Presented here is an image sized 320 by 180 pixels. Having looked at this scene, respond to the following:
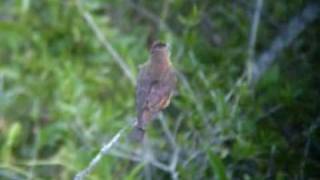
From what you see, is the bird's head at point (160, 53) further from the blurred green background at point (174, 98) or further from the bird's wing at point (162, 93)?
the blurred green background at point (174, 98)

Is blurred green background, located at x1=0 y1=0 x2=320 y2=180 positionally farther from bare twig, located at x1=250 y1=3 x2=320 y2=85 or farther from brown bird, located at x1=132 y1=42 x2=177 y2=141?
brown bird, located at x1=132 y1=42 x2=177 y2=141

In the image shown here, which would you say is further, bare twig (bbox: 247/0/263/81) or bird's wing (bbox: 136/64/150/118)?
bare twig (bbox: 247/0/263/81)

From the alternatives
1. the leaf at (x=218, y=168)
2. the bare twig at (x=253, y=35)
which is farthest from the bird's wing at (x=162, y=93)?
the bare twig at (x=253, y=35)

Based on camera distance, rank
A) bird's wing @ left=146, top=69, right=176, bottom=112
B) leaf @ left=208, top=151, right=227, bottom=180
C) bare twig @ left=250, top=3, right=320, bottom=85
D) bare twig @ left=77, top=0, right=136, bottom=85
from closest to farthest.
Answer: bird's wing @ left=146, top=69, right=176, bottom=112 < leaf @ left=208, top=151, right=227, bottom=180 < bare twig @ left=77, top=0, right=136, bottom=85 < bare twig @ left=250, top=3, right=320, bottom=85

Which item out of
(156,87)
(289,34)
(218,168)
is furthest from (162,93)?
(289,34)

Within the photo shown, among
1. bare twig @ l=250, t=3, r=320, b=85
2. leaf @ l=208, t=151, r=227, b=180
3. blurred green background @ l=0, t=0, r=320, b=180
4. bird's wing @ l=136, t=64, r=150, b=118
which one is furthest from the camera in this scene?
bare twig @ l=250, t=3, r=320, b=85

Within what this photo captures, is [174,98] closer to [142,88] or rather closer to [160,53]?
[142,88]

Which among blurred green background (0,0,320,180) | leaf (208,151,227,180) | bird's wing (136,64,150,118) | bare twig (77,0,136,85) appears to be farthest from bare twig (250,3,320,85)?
bird's wing (136,64,150,118)
